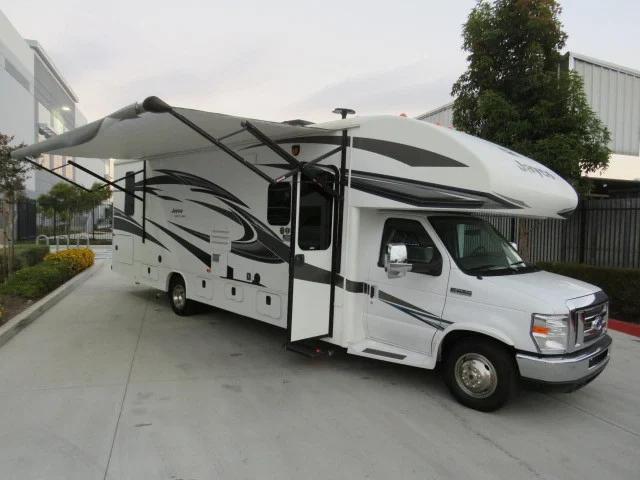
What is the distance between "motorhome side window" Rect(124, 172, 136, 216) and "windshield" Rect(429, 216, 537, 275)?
262 inches

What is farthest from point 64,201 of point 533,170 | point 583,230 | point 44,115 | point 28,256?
point 44,115

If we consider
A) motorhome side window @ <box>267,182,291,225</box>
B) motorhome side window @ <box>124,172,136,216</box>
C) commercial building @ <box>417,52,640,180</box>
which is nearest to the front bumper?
motorhome side window @ <box>267,182,291,225</box>

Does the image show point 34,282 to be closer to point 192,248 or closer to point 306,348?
point 192,248

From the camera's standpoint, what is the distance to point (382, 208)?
5215 mm

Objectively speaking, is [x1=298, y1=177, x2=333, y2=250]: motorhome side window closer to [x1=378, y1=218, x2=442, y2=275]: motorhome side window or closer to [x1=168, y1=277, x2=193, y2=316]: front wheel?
Answer: [x1=378, y1=218, x2=442, y2=275]: motorhome side window

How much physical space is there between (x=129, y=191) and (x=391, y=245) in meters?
6.74

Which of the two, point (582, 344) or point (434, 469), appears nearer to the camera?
point (434, 469)

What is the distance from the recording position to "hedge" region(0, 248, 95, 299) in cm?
895

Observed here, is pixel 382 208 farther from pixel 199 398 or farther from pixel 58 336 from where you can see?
pixel 58 336

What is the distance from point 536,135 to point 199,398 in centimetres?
759

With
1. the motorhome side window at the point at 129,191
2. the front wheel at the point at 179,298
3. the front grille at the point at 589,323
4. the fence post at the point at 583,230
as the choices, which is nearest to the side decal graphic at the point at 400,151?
the front grille at the point at 589,323

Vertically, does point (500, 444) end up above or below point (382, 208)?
below

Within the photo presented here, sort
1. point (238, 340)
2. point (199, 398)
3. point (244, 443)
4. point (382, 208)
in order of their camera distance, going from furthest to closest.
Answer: point (238, 340) < point (382, 208) < point (199, 398) < point (244, 443)

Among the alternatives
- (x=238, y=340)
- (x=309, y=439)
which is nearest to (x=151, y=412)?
(x=309, y=439)
